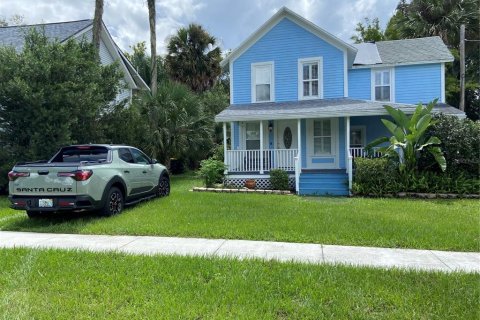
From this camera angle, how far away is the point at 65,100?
450 inches

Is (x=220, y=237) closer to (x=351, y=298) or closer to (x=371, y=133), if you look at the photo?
(x=351, y=298)

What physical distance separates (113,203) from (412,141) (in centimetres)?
980

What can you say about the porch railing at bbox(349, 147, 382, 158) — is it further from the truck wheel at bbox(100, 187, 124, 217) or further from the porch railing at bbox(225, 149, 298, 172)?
the truck wheel at bbox(100, 187, 124, 217)

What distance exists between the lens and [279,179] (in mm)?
13258

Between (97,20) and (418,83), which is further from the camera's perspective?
(418,83)

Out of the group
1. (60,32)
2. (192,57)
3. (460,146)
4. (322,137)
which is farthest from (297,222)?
(192,57)

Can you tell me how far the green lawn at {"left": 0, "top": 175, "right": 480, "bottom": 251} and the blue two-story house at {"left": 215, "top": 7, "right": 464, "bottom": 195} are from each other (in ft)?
17.3

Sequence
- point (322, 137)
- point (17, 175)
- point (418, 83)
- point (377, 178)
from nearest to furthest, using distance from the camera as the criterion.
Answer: point (17, 175) < point (377, 178) < point (322, 137) < point (418, 83)

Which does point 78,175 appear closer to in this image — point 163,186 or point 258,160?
point 163,186

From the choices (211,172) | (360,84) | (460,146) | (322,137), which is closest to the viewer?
(460,146)

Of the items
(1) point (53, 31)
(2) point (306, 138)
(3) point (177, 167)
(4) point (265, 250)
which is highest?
(1) point (53, 31)

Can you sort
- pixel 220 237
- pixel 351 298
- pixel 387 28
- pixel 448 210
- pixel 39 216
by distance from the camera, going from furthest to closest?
1. pixel 387 28
2. pixel 448 210
3. pixel 39 216
4. pixel 220 237
5. pixel 351 298

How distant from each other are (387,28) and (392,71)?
61.0ft

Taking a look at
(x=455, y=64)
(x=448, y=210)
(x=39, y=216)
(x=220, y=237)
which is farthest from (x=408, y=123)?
(x=455, y=64)
